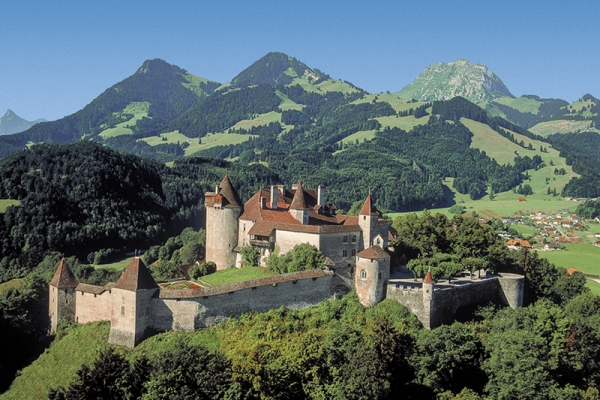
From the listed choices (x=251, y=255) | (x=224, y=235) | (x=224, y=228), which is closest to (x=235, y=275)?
(x=251, y=255)

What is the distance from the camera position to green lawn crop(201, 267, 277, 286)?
58594 millimetres

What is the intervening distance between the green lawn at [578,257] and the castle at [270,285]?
5558cm

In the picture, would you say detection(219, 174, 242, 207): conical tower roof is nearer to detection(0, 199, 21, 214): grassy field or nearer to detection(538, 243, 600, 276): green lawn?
detection(0, 199, 21, 214): grassy field

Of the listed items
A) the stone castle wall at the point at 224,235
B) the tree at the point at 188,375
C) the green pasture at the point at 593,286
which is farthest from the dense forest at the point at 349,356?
the green pasture at the point at 593,286

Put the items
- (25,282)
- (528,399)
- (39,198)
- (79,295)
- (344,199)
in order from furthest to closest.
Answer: (344,199) → (39,198) → (25,282) → (79,295) → (528,399)

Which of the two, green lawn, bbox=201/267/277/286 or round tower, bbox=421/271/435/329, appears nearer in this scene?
round tower, bbox=421/271/435/329

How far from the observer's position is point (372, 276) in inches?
2156

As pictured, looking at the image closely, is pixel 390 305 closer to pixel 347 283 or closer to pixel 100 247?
pixel 347 283

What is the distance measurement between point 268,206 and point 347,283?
13341 mm

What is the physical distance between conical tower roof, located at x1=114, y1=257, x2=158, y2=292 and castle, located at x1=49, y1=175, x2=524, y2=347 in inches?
3.2

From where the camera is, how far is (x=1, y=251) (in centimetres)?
10662

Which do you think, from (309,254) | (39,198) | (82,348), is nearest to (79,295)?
(82,348)

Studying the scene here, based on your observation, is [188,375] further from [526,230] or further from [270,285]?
[526,230]

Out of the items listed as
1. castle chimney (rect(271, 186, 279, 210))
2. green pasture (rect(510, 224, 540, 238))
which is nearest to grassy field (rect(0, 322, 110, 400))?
castle chimney (rect(271, 186, 279, 210))
